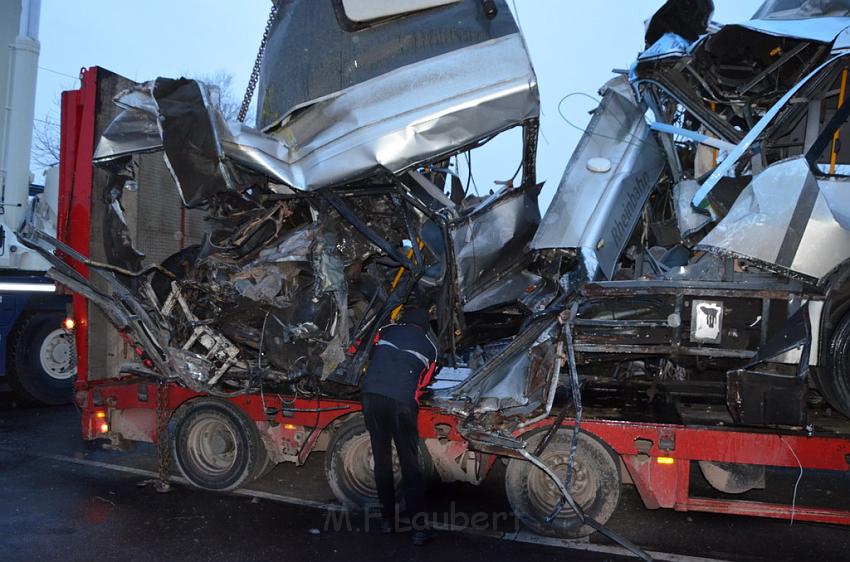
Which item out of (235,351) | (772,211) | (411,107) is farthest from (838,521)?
(235,351)

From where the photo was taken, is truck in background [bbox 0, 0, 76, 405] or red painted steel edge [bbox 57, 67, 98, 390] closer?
red painted steel edge [bbox 57, 67, 98, 390]

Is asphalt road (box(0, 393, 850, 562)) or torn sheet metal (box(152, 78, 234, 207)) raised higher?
torn sheet metal (box(152, 78, 234, 207))

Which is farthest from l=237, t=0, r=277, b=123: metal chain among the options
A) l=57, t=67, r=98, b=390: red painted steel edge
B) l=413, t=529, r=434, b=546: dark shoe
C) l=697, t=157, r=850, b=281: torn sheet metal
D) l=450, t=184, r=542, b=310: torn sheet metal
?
l=697, t=157, r=850, b=281: torn sheet metal

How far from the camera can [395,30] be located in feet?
16.4

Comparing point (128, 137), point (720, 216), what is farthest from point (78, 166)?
point (720, 216)

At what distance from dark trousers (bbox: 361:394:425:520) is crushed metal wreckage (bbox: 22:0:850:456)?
40cm

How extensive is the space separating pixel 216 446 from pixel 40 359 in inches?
163

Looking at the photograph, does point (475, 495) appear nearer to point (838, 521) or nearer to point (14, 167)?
point (838, 521)

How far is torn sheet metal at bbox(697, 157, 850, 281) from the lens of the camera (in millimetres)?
4293

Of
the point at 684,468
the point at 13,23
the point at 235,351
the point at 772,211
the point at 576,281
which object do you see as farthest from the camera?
the point at 13,23

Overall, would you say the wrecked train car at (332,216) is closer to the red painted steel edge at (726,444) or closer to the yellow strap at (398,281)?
the yellow strap at (398,281)

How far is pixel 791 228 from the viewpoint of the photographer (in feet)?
14.2

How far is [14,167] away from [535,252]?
18.7 feet

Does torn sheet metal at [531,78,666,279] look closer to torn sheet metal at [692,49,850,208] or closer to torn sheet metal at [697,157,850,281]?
torn sheet metal at [692,49,850,208]
